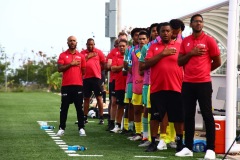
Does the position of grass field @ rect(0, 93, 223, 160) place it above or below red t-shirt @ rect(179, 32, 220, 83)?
below

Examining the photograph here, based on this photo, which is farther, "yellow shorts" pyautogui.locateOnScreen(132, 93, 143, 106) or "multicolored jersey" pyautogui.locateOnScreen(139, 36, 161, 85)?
"yellow shorts" pyautogui.locateOnScreen(132, 93, 143, 106)

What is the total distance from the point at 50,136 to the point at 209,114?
4654 mm

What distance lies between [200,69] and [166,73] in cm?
84

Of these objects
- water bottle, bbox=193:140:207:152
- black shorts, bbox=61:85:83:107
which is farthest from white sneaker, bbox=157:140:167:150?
black shorts, bbox=61:85:83:107

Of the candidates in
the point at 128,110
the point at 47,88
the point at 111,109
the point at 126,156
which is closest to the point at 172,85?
the point at 126,156

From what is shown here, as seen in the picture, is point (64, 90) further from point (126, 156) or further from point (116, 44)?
point (126, 156)

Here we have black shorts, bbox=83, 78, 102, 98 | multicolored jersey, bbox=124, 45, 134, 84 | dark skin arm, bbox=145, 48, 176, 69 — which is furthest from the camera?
black shorts, bbox=83, 78, 102, 98

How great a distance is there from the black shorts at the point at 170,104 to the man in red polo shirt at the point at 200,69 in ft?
1.41

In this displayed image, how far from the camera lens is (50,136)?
1464 cm

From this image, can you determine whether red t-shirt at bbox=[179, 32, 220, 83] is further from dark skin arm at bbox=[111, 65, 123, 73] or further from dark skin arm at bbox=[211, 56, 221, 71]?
dark skin arm at bbox=[111, 65, 123, 73]

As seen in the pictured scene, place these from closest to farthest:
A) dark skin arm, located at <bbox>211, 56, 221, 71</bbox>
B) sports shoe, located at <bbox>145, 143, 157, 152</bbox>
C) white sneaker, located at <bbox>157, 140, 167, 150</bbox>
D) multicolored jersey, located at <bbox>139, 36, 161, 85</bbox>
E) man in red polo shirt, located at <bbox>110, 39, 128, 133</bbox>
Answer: dark skin arm, located at <bbox>211, 56, 221, 71</bbox>
sports shoe, located at <bbox>145, 143, 157, 152</bbox>
white sneaker, located at <bbox>157, 140, 167, 150</bbox>
multicolored jersey, located at <bbox>139, 36, 161, 85</bbox>
man in red polo shirt, located at <bbox>110, 39, 128, 133</bbox>

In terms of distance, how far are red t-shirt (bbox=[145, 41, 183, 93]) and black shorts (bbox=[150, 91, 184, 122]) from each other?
0.28ft

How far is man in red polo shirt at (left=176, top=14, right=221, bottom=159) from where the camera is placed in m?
10.8

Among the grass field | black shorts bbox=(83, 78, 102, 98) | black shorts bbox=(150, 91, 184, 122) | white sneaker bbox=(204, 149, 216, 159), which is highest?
black shorts bbox=(83, 78, 102, 98)
